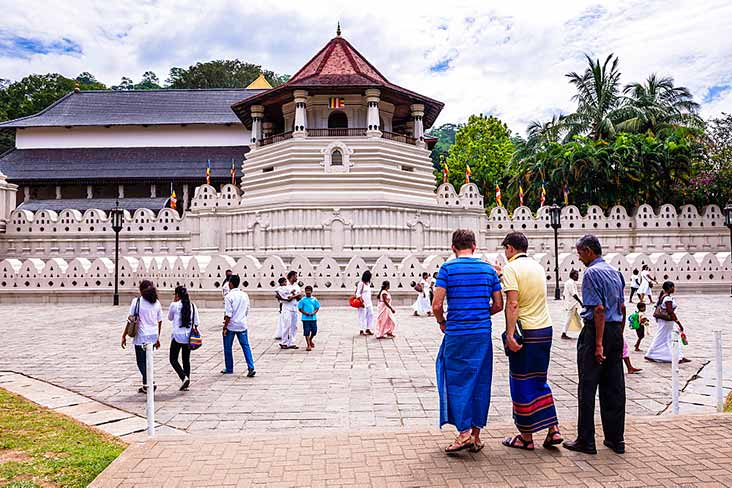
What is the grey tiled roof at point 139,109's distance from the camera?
4112 centimetres

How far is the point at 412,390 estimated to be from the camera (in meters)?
7.33

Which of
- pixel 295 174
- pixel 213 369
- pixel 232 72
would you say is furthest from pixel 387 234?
pixel 232 72

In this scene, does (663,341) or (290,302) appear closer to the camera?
(663,341)

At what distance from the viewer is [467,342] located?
4719mm

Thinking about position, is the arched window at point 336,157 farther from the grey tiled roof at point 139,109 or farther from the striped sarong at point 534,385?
the striped sarong at point 534,385

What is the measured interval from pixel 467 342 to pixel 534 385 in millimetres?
721

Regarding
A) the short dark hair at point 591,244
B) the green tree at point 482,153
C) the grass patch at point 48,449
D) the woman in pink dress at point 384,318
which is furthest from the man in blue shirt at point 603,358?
the green tree at point 482,153

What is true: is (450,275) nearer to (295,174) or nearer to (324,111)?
(295,174)

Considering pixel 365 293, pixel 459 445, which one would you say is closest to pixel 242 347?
pixel 365 293

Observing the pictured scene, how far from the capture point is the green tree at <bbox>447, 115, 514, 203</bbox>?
43219 mm

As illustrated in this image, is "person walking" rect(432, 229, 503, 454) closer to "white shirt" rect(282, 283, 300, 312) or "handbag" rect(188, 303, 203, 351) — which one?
"handbag" rect(188, 303, 203, 351)

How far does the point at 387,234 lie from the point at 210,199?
975 centimetres

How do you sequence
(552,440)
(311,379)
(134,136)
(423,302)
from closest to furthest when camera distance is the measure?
(552,440)
(311,379)
(423,302)
(134,136)

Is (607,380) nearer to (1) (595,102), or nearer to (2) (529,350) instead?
(2) (529,350)
